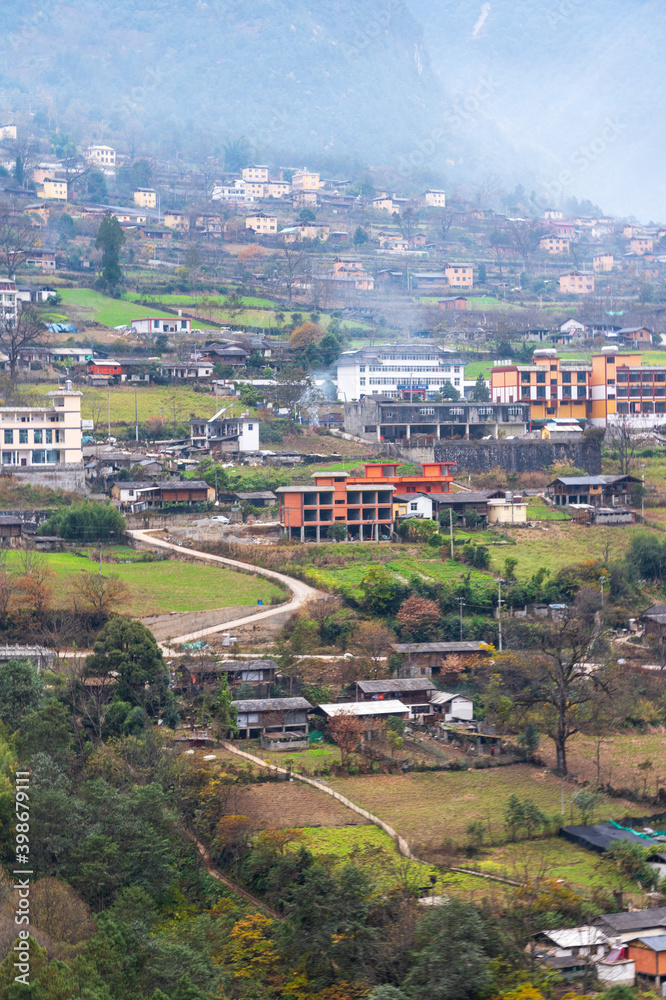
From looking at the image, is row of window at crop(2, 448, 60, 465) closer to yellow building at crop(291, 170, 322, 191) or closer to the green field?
the green field

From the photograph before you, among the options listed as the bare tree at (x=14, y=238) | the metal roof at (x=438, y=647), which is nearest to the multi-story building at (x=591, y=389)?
the metal roof at (x=438, y=647)

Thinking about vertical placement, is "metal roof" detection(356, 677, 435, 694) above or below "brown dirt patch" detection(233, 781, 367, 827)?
above

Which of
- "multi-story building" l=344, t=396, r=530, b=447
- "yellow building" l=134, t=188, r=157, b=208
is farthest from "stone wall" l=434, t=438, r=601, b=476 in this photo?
"yellow building" l=134, t=188, r=157, b=208

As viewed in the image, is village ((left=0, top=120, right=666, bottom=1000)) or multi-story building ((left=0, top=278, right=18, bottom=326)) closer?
village ((left=0, top=120, right=666, bottom=1000))

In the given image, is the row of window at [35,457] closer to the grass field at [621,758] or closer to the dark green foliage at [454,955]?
the grass field at [621,758]

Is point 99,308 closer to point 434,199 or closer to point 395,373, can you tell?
point 395,373
